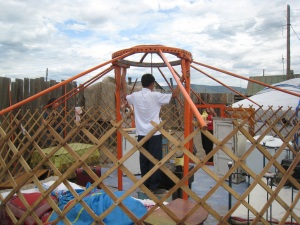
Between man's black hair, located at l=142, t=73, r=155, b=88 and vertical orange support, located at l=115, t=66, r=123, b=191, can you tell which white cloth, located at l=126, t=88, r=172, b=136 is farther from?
vertical orange support, located at l=115, t=66, r=123, b=191

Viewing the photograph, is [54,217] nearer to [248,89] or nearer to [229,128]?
[229,128]

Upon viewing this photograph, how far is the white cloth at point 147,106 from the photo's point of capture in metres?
2.47

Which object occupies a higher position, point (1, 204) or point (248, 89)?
point (248, 89)

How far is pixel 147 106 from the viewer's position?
2.49 metres

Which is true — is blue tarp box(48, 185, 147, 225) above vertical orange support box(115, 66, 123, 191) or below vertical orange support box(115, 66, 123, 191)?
below

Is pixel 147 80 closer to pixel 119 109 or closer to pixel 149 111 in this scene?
pixel 149 111

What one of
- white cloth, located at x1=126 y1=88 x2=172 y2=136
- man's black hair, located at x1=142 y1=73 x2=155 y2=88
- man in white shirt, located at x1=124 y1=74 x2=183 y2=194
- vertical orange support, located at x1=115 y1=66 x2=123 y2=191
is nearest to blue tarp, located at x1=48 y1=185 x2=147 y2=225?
man in white shirt, located at x1=124 y1=74 x2=183 y2=194

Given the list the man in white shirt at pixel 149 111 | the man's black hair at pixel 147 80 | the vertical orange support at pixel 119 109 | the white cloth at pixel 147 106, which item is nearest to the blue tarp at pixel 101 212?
the man in white shirt at pixel 149 111

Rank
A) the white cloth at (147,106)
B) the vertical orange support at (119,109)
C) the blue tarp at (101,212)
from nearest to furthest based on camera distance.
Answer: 1. the blue tarp at (101,212)
2. the white cloth at (147,106)
3. the vertical orange support at (119,109)

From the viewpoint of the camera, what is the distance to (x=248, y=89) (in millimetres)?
15445

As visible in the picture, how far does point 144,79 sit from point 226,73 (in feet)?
2.48

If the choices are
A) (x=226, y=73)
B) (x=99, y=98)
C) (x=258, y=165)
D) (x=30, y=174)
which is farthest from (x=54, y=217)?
(x=99, y=98)

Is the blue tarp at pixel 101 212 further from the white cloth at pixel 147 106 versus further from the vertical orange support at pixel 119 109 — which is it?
the vertical orange support at pixel 119 109

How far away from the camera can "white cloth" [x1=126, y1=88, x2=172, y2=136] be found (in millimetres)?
2475
